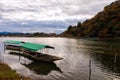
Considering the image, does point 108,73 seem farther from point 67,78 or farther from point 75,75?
point 67,78

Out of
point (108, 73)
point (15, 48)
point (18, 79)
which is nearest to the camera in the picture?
point (18, 79)

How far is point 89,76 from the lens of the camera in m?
38.3

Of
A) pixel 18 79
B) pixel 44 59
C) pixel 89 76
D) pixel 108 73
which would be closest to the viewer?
pixel 18 79

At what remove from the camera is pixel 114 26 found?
19325cm

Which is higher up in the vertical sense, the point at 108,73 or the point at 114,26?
the point at 114,26

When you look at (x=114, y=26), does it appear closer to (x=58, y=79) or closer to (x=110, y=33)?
(x=110, y=33)

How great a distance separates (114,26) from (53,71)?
161375 mm

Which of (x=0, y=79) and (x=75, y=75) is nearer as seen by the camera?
(x=0, y=79)

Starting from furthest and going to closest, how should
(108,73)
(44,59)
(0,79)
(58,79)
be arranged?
(44,59) → (108,73) → (58,79) → (0,79)

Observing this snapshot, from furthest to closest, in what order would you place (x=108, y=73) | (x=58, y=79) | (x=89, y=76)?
1. (x=108, y=73)
2. (x=89, y=76)
3. (x=58, y=79)

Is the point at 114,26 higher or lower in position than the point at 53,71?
higher

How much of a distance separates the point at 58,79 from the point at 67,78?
6.29ft

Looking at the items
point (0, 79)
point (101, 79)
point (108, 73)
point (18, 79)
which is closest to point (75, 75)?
point (101, 79)

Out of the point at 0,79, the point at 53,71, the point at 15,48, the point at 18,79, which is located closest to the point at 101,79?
the point at 53,71
